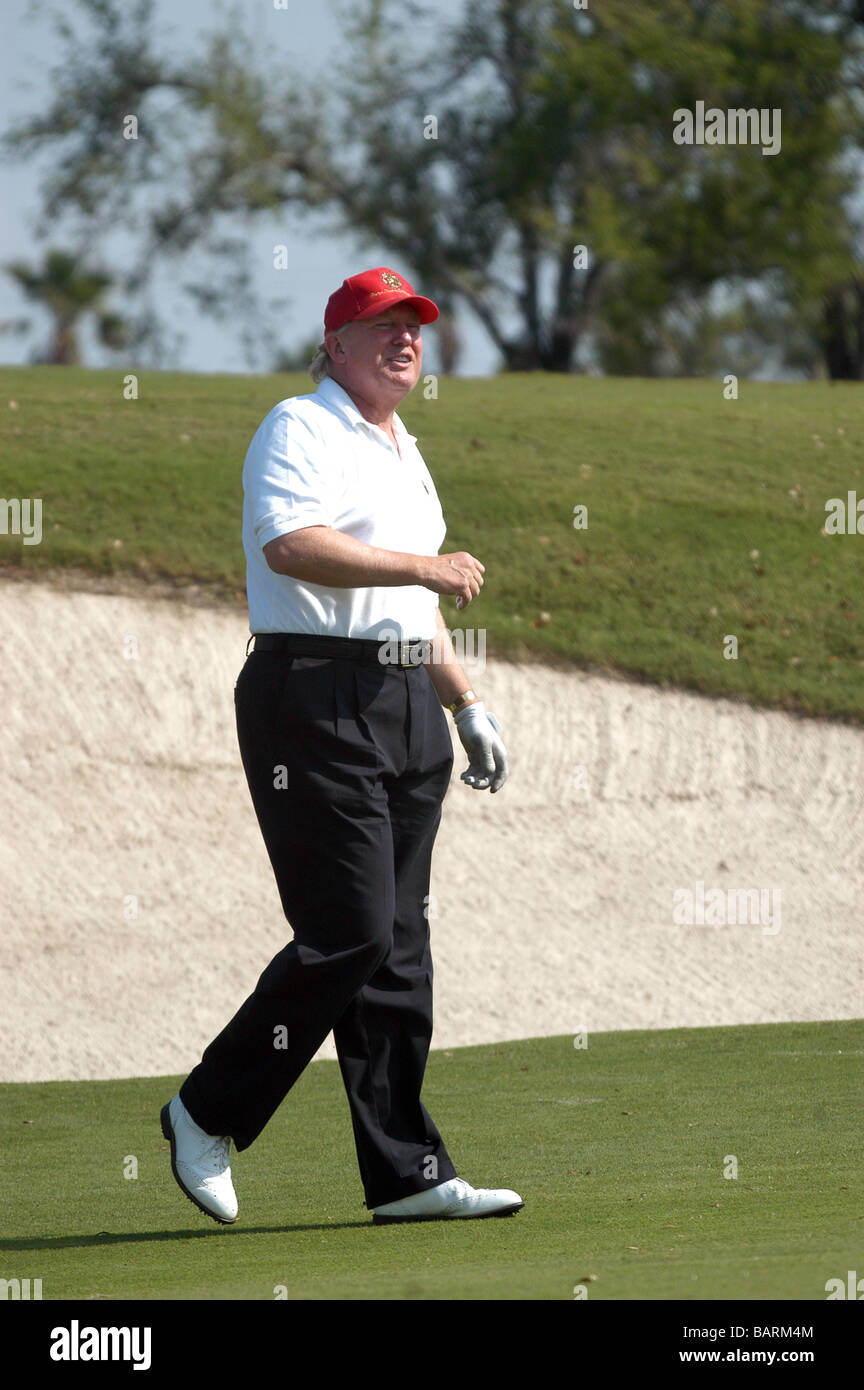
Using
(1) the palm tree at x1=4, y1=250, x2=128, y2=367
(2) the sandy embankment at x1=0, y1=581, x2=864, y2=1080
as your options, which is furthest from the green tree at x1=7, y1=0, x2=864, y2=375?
(2) the sandy embankment at x1=0, y1=581, x2=864, y2=1080

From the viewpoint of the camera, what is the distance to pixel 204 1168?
182 inches

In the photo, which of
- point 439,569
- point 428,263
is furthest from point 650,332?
point 439,569

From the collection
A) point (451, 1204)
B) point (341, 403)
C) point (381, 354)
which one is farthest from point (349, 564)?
point (451, 1204)

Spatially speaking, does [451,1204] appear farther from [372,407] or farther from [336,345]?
[336,345]

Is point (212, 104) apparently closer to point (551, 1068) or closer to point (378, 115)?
point (378, 115)

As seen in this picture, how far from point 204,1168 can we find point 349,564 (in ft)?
5.54

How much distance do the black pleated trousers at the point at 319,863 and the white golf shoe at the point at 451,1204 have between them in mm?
34

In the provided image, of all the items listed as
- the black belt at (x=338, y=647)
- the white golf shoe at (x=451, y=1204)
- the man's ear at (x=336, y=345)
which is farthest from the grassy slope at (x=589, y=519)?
the white golf shoe at (x=451, y=1204)

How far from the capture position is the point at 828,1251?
366 cm

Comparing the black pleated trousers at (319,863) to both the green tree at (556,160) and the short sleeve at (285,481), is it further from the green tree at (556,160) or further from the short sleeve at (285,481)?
the green tree at (556,160)

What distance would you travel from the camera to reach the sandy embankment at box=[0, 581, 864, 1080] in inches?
428

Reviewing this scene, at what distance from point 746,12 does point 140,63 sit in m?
13.6

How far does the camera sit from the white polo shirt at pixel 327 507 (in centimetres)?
→ 457

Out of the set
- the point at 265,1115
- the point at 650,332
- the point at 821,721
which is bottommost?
the point at 265,1115
